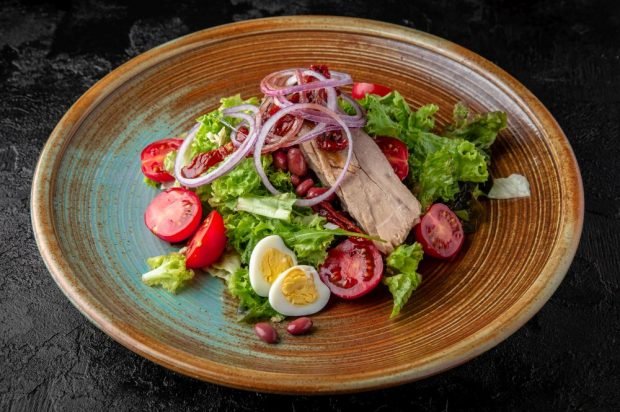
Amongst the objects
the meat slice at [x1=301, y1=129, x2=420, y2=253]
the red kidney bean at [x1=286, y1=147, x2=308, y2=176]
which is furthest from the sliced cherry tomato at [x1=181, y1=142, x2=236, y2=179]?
the meat slice at [x1=301, y1=129, x2=420, y2=253]

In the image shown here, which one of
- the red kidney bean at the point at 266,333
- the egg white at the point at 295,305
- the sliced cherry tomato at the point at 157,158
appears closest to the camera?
the red kidney bean at the point at 266,333

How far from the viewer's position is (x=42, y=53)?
7328 mm

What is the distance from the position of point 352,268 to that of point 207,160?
1.21 m

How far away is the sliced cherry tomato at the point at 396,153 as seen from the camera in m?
5.45

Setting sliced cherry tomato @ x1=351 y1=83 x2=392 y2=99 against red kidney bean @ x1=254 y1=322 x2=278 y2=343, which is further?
sliced cherry tomato @ x1=351 y1=83 x2=392 y2=99

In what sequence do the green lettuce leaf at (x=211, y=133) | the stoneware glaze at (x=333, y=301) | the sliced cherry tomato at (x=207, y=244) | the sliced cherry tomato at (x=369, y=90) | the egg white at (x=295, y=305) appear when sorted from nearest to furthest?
the stoneware glaze at (x=333, y=301)
the egg white at (x=295, y=305)
the sliced cherry tomato at (x=207, y=244)
the green lettuce leaf at (x=211, y=133)
the sliced cherry tomato at (x=369, y=90)

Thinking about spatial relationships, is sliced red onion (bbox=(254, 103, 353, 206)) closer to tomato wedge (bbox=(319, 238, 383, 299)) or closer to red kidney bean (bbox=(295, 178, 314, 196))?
red kidney bean (bbox=(295, 178, 314, 196))

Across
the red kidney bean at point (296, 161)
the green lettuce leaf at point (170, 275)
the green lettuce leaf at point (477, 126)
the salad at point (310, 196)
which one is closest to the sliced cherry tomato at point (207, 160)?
the salad at point (310, 196)

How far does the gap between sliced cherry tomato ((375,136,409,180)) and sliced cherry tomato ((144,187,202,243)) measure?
1313 millimetres

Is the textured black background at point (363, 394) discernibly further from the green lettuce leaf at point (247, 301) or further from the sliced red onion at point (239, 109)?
the sliced red onion at point (239, 109)

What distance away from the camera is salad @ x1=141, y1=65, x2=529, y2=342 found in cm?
489

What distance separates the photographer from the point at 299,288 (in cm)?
480

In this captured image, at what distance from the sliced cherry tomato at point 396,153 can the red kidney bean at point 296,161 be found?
0.60m

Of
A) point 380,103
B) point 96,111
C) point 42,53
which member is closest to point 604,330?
point 380,103
